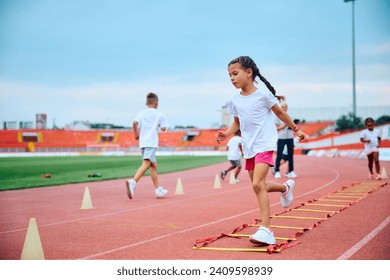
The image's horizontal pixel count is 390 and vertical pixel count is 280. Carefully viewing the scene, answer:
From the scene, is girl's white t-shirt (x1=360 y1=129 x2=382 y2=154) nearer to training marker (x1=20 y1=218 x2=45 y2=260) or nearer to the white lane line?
the white lane line

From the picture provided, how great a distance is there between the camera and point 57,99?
6691 mm

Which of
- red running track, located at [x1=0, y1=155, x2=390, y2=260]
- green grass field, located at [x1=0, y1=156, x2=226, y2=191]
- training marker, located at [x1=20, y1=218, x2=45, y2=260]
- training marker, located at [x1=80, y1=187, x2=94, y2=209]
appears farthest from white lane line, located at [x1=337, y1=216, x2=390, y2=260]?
green grass field, located at [x1=0, y1=156, x2=226, y2=191]

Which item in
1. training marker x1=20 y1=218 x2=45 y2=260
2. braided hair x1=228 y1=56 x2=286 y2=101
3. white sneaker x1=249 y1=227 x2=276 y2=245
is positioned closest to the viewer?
training marker x1=20 y1=218 x2=45 y2=260

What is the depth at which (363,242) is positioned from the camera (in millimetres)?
4668

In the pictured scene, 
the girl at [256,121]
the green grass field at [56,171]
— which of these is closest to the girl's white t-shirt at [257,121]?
the girl at [256,121]

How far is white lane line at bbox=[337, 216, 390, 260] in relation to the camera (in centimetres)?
412

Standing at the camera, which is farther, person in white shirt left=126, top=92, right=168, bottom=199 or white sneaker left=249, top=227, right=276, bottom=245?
person in white shirt left=126, top=92, right=168, bottom=199

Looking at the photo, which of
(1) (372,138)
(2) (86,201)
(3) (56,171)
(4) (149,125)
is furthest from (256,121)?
(3) (56,171)

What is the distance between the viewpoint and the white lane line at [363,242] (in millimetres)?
4117

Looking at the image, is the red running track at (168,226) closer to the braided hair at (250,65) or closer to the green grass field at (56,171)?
the braided hair at (250,65)

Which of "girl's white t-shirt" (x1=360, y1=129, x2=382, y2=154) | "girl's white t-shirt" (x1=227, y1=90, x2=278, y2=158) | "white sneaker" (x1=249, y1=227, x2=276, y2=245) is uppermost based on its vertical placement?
"girl's white t-shirt" (x1=227, y1=90, x2=278, y2=158)
